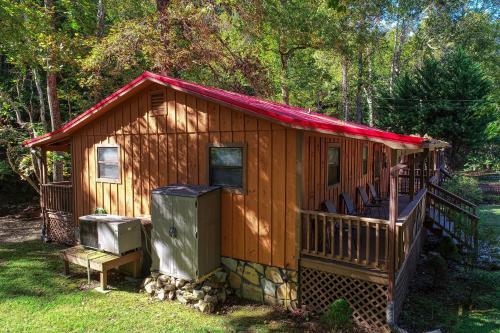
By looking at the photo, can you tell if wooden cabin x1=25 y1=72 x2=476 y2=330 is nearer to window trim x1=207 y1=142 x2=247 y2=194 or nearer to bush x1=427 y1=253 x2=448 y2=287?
window trim x1=207 y1=142 x2=247 y2=194

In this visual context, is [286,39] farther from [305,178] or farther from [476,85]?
[305,178]

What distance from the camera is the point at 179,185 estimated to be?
290 inches

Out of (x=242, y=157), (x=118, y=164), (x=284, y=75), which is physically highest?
(x=284, y=75)

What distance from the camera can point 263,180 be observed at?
21.3 feet

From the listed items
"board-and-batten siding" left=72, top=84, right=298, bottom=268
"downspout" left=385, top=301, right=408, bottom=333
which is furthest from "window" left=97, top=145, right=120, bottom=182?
"downspout" left=385, top=301, right=408, bottom=333

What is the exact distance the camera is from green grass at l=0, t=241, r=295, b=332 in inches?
223

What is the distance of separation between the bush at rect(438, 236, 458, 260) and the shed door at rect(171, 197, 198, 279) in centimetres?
701

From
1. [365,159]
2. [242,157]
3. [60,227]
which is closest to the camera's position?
[242,157]

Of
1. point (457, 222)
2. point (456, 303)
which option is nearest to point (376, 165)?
point (457, 222)

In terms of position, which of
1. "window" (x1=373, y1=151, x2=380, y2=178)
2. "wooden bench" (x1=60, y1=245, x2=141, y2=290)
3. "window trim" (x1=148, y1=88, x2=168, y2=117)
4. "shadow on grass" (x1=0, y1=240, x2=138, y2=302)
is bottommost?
"shadow on grass" (x1=0, y1=240, x2=138, y2=302)

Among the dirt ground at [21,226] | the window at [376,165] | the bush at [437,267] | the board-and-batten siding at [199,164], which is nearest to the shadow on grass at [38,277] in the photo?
the board-and-batten siding at [199,164]

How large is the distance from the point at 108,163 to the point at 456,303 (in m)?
8.43

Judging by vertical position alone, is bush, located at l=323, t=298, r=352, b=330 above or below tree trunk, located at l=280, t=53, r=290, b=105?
below

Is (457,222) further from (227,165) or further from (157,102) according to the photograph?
(157,102)
